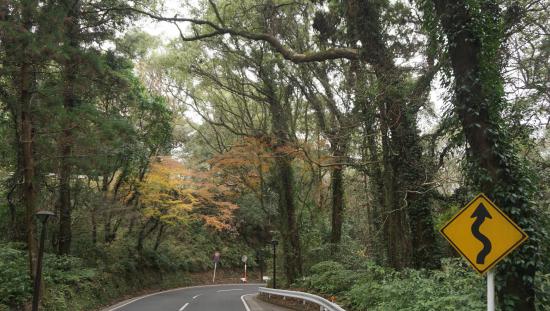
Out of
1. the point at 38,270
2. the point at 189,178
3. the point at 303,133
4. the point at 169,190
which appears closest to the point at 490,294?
the point at 38,270

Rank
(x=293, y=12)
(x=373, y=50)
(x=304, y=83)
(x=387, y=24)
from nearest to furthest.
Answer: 1. (x=373, y=50)
2. (x=387, y=24)
3. (x=293, y=12)
4. (x=304, y=83)

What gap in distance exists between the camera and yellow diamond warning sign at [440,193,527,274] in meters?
4.12

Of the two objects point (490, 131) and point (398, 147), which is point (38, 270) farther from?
point (490, 131)

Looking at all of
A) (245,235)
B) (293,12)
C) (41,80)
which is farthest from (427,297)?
(245,235)

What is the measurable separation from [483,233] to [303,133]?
1655cm

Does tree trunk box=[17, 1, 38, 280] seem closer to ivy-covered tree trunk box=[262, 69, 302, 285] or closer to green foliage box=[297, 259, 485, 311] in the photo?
green foliage box=[297, 259, 485, 311]

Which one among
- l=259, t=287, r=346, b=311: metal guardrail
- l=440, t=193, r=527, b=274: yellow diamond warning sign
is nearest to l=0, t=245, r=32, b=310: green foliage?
l=259, t=287, r=346, b=311: metal guardrail

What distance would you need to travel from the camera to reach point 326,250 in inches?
757

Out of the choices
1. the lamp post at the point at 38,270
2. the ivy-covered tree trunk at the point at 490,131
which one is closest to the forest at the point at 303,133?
the ivy-covered tree trunk at the point at 490,131

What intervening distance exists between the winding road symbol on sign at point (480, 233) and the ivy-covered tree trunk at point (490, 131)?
5.51 ft

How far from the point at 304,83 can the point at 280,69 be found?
1182 millimetres

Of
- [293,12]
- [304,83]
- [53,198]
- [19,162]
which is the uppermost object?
[293,12]

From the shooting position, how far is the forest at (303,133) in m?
6.23

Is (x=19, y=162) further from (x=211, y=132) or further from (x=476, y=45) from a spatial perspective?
(x=211, y=132)
